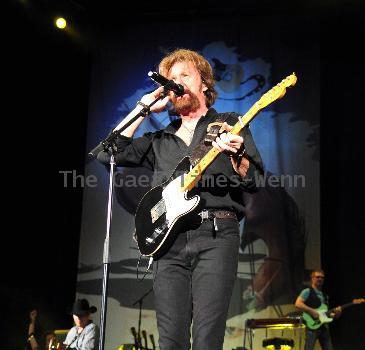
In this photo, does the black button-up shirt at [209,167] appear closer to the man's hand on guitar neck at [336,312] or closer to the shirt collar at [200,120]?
the shirt collar at [200,120]

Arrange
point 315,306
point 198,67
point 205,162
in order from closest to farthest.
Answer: point 205,162, point 198,67, point 315,306

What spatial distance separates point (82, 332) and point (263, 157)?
11.4 feet

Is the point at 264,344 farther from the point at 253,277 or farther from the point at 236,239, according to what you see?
the point at 236,239

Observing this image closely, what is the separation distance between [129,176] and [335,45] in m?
3.75

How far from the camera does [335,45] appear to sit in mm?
8562

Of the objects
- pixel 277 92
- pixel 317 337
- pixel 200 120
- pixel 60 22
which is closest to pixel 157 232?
pixel 200 120

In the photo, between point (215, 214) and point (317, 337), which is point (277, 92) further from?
point (317, 337)

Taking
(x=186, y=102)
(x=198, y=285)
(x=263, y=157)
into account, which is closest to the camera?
(x=198, y=285)

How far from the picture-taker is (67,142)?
27.4 ft

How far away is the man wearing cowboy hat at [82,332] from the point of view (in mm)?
6984

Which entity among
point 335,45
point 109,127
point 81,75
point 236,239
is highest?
point 335,45

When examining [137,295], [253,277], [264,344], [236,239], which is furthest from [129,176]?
[236,239]

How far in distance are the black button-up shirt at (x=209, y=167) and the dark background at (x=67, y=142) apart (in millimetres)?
4643

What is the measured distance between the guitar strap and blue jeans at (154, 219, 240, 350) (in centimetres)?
34
